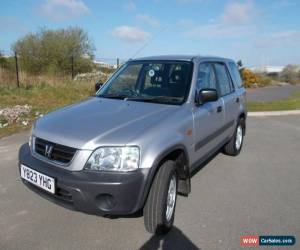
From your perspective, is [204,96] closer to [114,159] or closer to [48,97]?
[114,159]

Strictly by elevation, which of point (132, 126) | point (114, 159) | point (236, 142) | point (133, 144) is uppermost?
point (132, 126)

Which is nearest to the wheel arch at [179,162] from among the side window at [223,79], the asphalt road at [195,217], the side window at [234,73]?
the asphalt road at [195,217]

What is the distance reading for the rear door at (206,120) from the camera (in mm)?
3883

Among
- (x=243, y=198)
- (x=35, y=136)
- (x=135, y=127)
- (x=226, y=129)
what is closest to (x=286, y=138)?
(x=226, y=129)

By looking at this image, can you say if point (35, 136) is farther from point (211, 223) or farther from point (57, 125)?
point (211, 223)

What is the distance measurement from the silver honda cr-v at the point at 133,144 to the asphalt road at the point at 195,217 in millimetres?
283

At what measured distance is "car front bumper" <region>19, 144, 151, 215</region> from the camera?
107 inches

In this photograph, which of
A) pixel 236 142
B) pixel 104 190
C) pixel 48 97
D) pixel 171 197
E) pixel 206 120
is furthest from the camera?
pixel 48 97

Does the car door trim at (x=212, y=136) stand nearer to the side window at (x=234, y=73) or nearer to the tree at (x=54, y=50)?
the side window at (x=234, y=73)

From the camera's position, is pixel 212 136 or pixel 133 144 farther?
pixel 212 136

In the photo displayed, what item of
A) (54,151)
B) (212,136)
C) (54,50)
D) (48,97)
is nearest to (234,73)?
→ (212,136)

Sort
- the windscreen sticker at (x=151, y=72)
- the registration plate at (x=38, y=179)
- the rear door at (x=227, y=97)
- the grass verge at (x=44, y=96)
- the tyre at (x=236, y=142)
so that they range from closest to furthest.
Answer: the registration plate at (x=38, y=179)
the windscreen sticker at (x=151, y=72)
the rear door at (x=227, y=97)
the tyre at (x=236, y=142)
the grass verge at (x=44, y=96)

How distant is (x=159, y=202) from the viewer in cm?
301

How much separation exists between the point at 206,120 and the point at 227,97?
121cm
